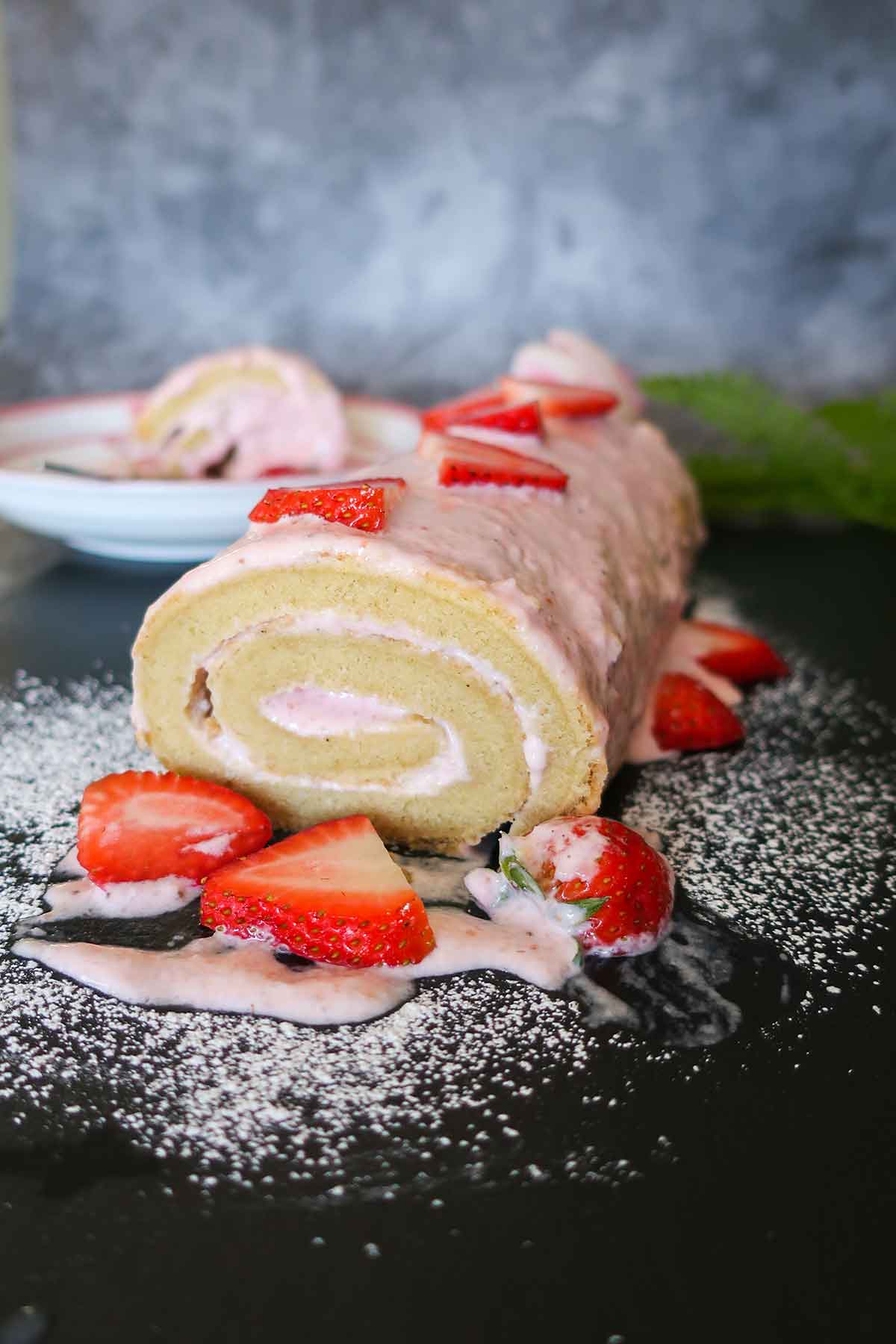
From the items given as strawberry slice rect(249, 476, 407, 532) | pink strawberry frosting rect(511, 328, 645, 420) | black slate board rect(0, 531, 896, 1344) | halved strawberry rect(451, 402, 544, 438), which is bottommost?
black slate board rect(0, 531, 896, 1344)

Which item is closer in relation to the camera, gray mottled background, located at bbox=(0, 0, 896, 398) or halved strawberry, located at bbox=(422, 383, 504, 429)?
halved strawberry, located at bbox=(422, 383, 504, 429)

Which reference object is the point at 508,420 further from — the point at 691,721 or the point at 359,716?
the point at 359,716

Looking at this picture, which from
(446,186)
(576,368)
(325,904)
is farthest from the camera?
(446,186)

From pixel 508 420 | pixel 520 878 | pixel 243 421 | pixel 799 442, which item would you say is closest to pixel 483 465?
pixel 508 420

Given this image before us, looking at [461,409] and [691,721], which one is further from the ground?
[461,409]

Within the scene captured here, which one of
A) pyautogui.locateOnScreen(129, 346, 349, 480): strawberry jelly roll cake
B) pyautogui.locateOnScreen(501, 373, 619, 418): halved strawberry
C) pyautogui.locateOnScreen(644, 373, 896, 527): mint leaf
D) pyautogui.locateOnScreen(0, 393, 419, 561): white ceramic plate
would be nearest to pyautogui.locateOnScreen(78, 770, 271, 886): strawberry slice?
pyautogui.locateOnScreen(0, 393, 419, 561): white ceramic plate

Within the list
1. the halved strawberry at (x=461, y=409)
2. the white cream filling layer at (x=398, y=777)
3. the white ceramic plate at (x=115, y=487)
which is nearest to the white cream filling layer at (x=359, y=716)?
the white cream filling layer at (x=398, y=777)

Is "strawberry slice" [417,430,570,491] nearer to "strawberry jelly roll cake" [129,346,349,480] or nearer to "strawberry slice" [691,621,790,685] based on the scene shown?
"strawberry slice" [691,621,790,685]
